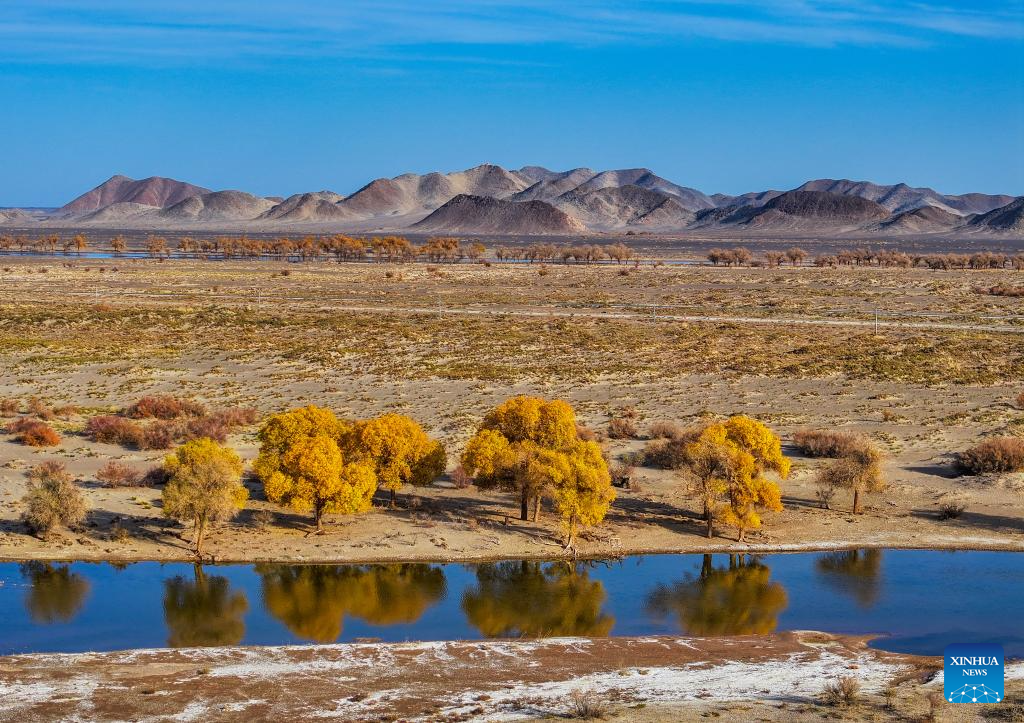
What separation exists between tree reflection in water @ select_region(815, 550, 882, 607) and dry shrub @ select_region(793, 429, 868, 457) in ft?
21.8

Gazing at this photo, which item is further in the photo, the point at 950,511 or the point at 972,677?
the point at 950,511

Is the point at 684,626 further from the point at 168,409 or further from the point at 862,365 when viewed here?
the point at 862,365

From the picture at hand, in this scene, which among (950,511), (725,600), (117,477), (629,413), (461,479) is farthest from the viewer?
(629,413)

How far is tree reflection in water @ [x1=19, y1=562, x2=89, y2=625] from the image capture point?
2256cm

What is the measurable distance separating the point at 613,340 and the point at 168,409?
25.3 meters

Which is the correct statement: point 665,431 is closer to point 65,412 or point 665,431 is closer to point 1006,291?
point 65,412

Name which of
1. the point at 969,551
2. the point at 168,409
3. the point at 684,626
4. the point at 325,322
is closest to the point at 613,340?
the point at 325,322

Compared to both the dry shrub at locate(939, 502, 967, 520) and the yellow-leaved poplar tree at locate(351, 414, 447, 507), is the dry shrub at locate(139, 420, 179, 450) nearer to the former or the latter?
the yellow-leaved poplar tree at locate(351, 414, 447, 507)

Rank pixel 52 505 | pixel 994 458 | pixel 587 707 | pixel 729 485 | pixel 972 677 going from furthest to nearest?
pixel 994 458, pixel 729 485, pixel 52 505, pixel 972 677, pixel 587 707

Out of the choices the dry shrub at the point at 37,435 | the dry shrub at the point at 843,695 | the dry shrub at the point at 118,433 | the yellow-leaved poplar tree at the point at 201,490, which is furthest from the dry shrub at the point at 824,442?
the dry shrub at the point at 37,435

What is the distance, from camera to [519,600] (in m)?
23.8

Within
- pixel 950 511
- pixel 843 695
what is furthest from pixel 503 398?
pixel 843 695

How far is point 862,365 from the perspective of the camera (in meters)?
49.4

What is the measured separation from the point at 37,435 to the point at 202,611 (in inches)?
577
